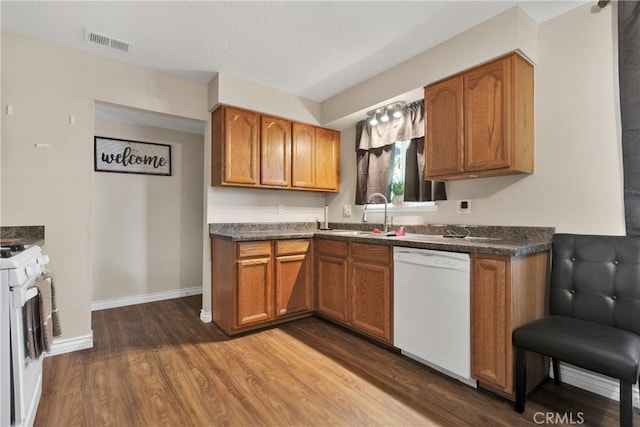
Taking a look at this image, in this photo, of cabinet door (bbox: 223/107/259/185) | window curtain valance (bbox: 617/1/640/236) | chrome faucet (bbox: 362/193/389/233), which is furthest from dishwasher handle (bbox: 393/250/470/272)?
cabinet door (bbox: 223/107/259/185)

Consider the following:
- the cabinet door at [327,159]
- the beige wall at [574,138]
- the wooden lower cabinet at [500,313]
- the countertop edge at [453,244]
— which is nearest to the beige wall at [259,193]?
the cabinet door at [327,159]

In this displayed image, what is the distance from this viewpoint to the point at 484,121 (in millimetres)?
2174

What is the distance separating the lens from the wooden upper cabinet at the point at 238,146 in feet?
9.90

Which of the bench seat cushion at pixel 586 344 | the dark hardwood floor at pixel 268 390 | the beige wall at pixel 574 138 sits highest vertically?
the beige wall at pixel 574 138

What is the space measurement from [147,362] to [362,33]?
9.87ft

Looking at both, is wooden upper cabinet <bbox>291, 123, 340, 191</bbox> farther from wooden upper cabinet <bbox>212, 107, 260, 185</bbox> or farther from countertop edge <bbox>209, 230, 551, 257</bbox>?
countertop edge <bbox>209, 230, 551, 257</bbox>

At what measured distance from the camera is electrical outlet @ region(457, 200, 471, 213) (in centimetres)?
255

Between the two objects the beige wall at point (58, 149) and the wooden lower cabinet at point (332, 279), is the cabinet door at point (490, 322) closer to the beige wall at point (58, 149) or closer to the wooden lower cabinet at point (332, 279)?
the wooden lower cabinet at point (332, 279)

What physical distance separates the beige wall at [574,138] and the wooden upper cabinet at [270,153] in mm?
1986

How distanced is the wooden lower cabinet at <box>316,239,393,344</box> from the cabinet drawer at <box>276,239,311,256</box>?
0.16m

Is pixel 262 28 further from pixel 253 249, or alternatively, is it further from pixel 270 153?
pixel 253 249

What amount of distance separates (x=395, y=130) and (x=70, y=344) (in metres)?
3.50

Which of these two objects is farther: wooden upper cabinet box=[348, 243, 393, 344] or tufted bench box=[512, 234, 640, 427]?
wooden upper cabinet box=[348, 243, 393, 344]

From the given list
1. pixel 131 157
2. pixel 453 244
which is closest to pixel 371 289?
pixel 453 244
